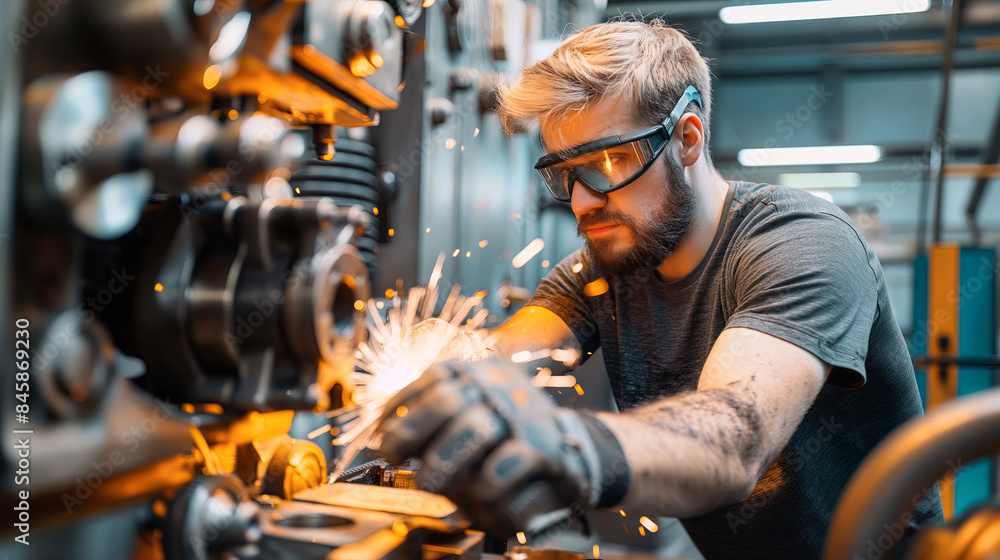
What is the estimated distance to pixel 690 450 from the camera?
794 millimetres

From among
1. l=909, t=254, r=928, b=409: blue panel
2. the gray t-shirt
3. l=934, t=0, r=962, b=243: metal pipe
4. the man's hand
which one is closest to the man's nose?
the gray t-shirt

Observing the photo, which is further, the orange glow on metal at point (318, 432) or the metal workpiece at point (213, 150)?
the orange glow on metal at point (318, 432)

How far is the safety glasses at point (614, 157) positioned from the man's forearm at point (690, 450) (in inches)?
21.5

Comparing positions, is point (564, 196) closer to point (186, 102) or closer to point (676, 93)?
point (676, 93)

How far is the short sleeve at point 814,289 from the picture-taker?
1029mm

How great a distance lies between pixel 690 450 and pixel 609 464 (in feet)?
0.49

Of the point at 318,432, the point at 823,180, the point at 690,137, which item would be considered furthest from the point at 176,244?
the point at 823,180

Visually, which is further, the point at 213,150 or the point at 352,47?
the point at 352,47

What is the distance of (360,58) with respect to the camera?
0.84 m

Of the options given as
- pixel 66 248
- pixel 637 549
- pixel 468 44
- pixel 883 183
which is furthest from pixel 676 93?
pixel 883 183

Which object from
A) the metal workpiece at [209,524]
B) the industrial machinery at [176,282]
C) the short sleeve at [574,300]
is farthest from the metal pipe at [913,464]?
the short sleeve at [574,300]

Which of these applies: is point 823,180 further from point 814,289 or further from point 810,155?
point 814,289

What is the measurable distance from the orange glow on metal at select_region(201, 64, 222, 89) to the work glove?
1.24ft

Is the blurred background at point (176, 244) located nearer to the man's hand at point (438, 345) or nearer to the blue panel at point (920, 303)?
the man's hand at point (438, 345)
